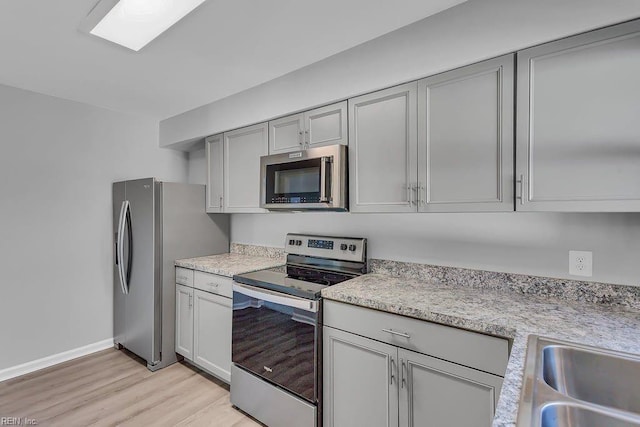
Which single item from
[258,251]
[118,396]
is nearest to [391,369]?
[258,251]

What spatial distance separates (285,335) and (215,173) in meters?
1.73

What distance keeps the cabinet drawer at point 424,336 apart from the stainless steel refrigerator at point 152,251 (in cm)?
170

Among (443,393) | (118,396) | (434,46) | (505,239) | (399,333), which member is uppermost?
(434,46)

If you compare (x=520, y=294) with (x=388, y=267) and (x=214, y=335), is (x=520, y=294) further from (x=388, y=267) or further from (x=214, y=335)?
(x=214, y=335)

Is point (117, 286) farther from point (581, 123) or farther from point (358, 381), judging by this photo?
point (581, 123)

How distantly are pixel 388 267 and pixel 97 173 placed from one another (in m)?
2.87

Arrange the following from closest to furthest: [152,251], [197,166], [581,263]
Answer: [581,263] < [152,251] < [197,166]

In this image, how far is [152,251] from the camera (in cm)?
267

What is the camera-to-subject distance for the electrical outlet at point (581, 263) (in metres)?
1.52

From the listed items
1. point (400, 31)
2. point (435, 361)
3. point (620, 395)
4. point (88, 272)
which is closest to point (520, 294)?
point (435, 361)

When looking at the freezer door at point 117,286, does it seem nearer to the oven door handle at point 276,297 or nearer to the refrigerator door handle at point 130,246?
the refrigerator door handle at point 130,246

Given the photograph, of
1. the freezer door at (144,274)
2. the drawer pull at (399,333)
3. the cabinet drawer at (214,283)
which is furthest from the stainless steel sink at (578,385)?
the freezer door at (144,274)

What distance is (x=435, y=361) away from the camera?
4.53 feet

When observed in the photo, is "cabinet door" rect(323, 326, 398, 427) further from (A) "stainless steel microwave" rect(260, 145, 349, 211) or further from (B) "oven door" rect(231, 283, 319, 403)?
(A) "stainless steel microwave" rect(260, 145, 349, 211)
